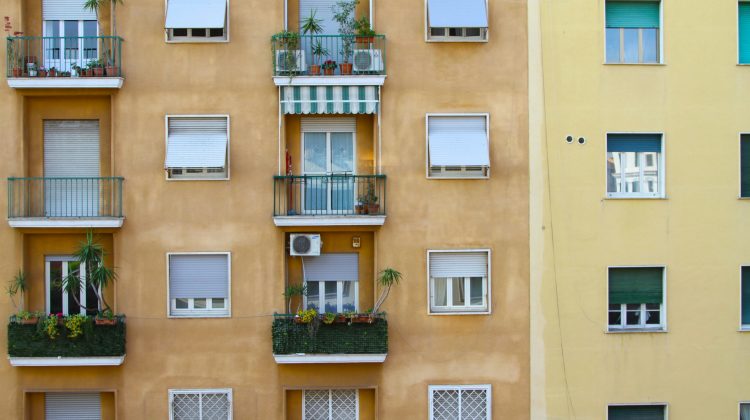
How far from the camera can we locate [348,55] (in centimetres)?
1623

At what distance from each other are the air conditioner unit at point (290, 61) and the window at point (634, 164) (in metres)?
6.61

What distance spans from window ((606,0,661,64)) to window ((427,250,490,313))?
16.9 feet

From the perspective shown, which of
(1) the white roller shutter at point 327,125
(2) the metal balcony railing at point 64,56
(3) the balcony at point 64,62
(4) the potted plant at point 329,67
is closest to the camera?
(3) the balcony at point 64,62

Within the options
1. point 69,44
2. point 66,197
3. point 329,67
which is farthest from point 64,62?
point 329,67

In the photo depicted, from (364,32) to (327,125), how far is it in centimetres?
214

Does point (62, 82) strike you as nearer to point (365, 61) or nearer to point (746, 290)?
point (365, 61)

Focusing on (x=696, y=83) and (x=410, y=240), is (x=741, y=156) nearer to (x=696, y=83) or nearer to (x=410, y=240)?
(x=696, y=83)

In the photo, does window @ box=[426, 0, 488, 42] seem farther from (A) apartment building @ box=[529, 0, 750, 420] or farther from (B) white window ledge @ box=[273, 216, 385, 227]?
(B) white window ledge @ box=[273, 216, 385, 227]

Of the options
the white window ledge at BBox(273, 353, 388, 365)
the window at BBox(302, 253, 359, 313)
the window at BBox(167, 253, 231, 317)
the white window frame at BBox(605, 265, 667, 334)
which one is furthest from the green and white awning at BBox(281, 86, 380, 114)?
the white window frame at BBox(605, 265, 667, 334)

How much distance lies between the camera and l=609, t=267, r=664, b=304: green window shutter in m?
16.3

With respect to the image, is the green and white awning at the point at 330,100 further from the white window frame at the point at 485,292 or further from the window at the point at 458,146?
the white window frame at the point at 485,292

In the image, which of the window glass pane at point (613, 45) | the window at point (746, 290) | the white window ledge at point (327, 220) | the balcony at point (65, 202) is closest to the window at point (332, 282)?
the white window ledge at point (327, 220)

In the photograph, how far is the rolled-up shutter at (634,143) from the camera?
16.4 meters

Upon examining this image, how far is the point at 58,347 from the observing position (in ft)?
50.9
